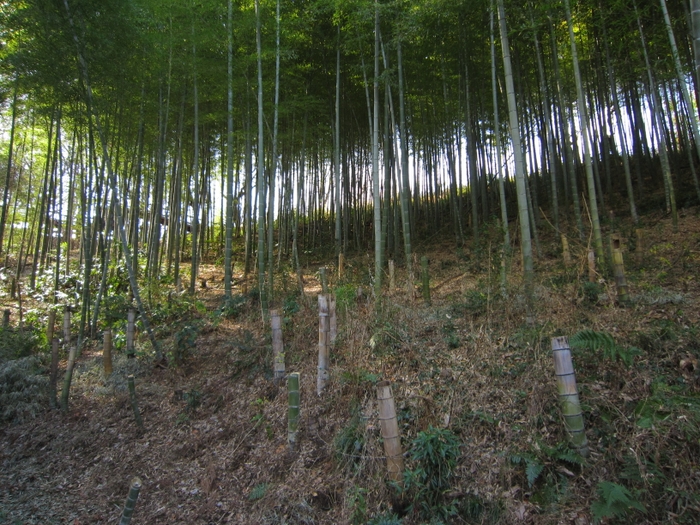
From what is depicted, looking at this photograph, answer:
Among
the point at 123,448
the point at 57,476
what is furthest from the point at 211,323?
the point at 57,476

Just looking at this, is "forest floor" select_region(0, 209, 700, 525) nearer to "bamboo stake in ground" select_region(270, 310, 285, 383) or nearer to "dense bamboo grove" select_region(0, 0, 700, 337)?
"bamboo stake in ground" select_region(270, 310, 285, 383)

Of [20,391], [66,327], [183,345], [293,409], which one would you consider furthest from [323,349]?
[66,327]

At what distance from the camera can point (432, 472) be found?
2.63 m

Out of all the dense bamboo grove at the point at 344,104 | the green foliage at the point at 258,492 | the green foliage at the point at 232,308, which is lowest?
the green foliage at the point at 258,492

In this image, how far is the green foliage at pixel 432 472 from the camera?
252 cm

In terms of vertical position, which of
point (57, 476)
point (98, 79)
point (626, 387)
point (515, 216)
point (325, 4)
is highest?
point (325, 4)

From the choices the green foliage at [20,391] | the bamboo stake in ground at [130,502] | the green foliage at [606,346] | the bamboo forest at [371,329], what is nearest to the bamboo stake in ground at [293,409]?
the bamboo forest at [371,329]

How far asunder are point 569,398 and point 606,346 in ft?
1.97

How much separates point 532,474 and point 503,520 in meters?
0.31

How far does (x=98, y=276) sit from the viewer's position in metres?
8.32

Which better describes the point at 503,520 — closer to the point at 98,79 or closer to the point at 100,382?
the point at 100,382

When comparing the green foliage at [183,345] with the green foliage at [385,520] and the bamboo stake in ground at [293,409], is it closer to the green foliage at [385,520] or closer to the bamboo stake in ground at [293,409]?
the bamboo stake in ground at [293,409]

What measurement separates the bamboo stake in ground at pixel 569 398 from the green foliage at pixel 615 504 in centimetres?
33

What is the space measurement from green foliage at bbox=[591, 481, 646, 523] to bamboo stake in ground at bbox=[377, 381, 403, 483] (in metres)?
→ 1.10
